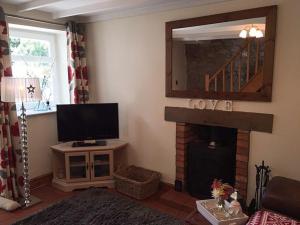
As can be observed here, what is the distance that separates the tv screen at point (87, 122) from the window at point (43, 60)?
0.47 meters

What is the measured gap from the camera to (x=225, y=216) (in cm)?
175

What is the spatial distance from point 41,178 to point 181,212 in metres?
1.97

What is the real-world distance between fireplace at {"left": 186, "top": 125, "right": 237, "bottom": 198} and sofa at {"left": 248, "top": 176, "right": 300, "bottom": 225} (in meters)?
0.66

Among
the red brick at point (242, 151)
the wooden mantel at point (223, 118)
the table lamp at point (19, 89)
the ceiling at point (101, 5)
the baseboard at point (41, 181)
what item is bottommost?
the baseboard at point (41, 181)

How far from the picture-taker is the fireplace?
2.79 meters

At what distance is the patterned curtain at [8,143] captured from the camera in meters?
2.81

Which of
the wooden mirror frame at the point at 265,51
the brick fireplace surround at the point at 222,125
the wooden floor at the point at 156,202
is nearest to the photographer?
the wooden mirror frame at the point at 265,51

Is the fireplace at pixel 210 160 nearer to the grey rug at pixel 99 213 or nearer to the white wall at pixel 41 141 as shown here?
the grey rug at pixel 99 213

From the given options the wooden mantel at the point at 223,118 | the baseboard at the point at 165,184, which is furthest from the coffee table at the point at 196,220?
the baseboard at the point at 165,184

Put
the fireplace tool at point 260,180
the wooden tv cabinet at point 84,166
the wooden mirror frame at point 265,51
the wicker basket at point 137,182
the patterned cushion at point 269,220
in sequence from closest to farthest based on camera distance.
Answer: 1. the patterned cushion at point 269,220
2. the wooden mirror frame at point 265,51
3. the fireplace tool at point 260,180
4. the wicker basket at point 137,182
5. the wooden tv cabinet at point 84,166

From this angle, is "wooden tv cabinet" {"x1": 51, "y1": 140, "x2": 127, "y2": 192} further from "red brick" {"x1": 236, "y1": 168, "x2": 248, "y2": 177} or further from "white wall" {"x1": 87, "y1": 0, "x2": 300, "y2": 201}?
"red brick" {"x1": 236, "y1": 168, "x2": 248, "y2": 177}

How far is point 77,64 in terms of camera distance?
3.61m

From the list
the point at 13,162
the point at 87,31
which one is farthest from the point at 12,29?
the point at 13,162

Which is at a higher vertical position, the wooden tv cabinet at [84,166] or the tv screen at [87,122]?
the tv screen at [87,122]
